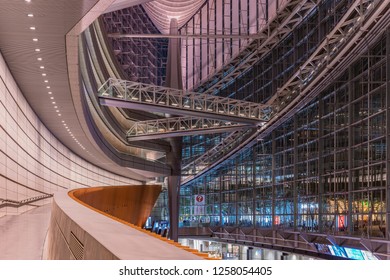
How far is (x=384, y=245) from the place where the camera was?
1123 inches

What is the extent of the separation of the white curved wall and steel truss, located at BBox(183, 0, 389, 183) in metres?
14.6

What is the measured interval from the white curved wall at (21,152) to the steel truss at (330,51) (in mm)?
14613

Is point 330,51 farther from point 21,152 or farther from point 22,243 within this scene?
point 22,243

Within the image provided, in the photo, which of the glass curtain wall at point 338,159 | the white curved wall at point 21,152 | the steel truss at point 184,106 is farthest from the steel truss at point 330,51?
the white curved wall at point 21,152

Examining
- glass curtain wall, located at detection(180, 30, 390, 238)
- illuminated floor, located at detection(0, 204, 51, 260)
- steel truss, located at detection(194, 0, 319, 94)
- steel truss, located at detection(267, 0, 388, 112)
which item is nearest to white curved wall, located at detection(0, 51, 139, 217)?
illuminated floor, located at detection(0, 204, 51, 260)

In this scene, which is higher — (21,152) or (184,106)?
(184,106)

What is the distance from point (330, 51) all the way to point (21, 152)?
16438 mm

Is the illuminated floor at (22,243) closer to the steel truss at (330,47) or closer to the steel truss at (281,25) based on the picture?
the steel truss at (330,47)

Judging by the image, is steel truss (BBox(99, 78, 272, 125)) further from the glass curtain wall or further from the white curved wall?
the white curved wall

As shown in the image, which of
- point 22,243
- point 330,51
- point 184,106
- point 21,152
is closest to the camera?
point 22,243

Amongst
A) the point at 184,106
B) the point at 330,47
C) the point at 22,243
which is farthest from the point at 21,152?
the point at 22,243

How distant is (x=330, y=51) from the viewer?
3356 centimetres
